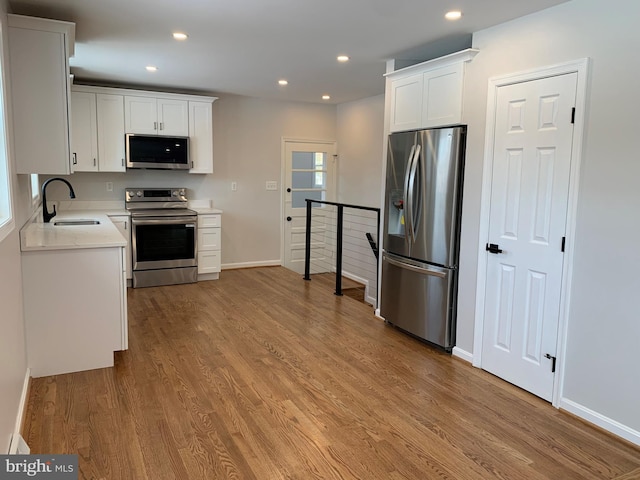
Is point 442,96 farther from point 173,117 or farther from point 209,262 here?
point 209,262

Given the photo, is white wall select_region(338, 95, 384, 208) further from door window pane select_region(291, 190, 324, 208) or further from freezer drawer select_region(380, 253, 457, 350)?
freezer drawer select_region(380, 253, 457, 350)

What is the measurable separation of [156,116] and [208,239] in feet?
5.55

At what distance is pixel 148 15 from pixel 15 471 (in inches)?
113

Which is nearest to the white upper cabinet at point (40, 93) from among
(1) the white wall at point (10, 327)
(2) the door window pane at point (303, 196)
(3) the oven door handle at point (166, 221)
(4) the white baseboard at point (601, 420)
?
(1) the white wall at point (10, 327)

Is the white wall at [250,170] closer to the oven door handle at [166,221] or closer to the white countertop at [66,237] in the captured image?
the oven door handle at [166,221]

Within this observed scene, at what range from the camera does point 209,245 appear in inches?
246

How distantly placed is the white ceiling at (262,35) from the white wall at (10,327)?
80cm

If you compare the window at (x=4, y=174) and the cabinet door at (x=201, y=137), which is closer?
the window at (x=4, y=174)

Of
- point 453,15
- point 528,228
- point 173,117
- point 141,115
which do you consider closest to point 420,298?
point 528,228

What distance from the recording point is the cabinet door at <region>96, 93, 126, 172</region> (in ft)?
18.5

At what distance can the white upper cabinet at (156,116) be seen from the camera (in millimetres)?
5773

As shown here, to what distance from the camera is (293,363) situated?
11.8ft

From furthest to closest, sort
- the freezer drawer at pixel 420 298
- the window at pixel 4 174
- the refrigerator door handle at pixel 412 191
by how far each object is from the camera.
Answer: the refrigerator door handle at pixel 412 191 → the freezer drawer at pixel 420 298 → the window at pixel 4 174

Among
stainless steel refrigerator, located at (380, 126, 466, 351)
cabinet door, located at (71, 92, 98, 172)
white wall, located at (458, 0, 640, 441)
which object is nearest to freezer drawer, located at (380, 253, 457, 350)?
stainless steel refrigerator, located at (380, 126, 466, 351)
